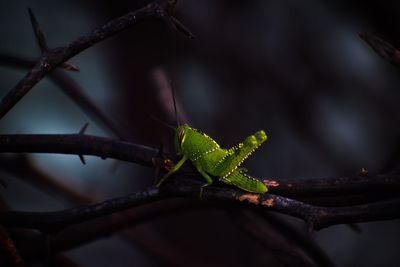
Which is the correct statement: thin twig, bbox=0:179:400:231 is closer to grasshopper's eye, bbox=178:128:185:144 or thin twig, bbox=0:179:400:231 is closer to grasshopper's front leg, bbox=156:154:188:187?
grasshopper's front leg, bbox=156:154:188:187

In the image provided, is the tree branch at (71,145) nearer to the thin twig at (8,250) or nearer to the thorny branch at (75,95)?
the thin twig at (8,250)

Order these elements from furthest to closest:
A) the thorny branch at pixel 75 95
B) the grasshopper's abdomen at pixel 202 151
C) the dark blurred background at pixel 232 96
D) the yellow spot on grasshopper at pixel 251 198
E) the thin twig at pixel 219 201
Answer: the dark blurred background at pixel 232 96, the thorny branch at pixel 75 95, the grasshopper's abdomen at pixel 202 151, the yellow spot on grasshopper at pixel 251 198, the thin twig at pixel 219 201

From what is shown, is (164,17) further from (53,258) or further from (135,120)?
(135,120)

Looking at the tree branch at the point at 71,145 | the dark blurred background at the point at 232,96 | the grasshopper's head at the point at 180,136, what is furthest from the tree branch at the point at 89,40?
the dark blurred background at the point at 232,96

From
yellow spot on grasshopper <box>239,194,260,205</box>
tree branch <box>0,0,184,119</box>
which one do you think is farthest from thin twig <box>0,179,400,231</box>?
tree branch <box>0,0,184,119</box>

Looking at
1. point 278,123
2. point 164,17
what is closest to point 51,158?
point 278,123

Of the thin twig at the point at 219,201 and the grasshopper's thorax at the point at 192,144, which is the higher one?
the grasshopper's thorax at the point at 192,144

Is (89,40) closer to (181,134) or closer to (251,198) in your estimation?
(181,134)
